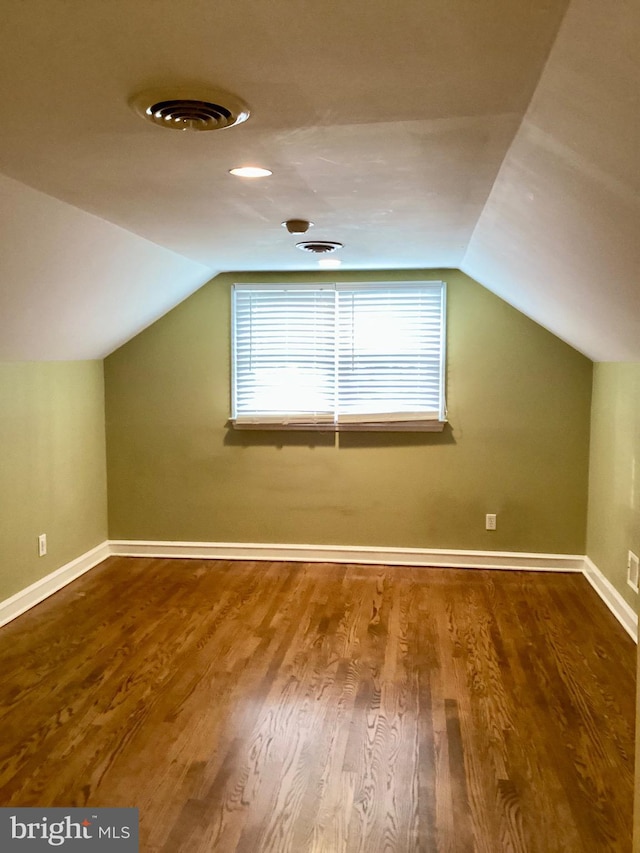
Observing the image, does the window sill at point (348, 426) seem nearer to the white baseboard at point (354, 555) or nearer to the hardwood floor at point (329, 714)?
the white baseboard at point (354, 555)

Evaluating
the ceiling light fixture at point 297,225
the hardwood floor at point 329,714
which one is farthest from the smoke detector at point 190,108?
the hardwood floor at point 329,714

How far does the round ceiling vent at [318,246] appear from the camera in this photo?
358cm

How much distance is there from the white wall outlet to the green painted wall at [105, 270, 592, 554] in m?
Result: 0.92

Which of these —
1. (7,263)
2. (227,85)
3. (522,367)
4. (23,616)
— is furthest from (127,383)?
(227,85)

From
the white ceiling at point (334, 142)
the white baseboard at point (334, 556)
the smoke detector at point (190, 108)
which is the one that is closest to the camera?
the white ceiling at point (334, 142)

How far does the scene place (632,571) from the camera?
376cm

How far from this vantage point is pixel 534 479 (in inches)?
187

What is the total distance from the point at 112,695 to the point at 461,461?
2767 mm

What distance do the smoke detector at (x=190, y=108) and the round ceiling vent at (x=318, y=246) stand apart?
1811 millimetres

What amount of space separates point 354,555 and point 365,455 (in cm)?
73

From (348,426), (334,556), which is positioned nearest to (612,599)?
(334,556)

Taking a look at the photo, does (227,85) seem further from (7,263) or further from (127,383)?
(127,383)

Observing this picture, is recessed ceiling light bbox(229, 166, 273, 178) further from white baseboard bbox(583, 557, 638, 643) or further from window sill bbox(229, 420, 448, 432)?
white baseboard bbox(583, 557, 638, 643)

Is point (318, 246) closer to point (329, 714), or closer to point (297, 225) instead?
point (297, 225)
